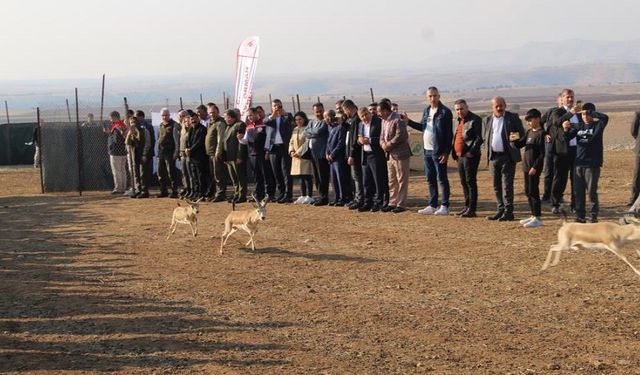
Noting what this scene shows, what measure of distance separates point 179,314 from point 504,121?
6689 millimetres

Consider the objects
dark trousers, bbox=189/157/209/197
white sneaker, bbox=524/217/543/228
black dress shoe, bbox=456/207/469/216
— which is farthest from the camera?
dark trousers, bbox=189/157/209/197

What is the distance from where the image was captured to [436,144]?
14.7 metres

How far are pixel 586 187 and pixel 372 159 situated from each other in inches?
158

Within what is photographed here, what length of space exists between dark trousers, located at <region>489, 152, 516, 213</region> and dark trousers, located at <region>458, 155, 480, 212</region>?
38cm

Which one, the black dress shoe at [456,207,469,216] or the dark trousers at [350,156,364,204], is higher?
the dark trousers at [350,156,364,204]

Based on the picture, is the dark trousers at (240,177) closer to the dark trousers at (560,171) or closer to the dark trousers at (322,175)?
the dark trousers at (322,175)

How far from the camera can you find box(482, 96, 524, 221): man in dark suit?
13617 millimetres

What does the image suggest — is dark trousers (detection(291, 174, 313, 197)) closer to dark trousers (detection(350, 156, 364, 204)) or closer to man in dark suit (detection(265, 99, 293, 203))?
man in dark suit (detection(265, 99, 293, 203))

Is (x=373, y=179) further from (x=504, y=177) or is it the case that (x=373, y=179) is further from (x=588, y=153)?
(x=588, y=153)

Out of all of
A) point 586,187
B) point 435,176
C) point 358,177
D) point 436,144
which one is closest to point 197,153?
point 358,177

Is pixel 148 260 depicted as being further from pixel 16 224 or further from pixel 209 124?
pixel 209 124

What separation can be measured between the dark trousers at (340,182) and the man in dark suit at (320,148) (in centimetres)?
22

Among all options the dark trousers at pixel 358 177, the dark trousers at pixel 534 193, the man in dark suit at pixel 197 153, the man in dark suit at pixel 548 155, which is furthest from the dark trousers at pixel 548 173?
the man in dark suit at pixel 197 153

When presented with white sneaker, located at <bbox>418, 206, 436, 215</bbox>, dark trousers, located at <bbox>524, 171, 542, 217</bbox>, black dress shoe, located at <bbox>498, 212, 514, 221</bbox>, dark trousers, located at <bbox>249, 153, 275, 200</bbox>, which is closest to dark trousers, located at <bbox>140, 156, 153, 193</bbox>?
dark trousers, located at <bbox>249, 153, 275, 200</bbox>
